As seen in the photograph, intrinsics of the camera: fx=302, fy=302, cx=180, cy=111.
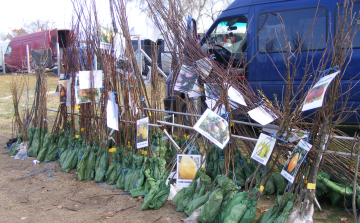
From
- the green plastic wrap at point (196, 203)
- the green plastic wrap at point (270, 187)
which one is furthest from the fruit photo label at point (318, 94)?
the green plastic wrap at point (270, 187)

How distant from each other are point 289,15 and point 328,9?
503 millimetres

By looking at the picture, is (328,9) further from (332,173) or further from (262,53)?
(332,173)

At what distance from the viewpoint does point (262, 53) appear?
448cm

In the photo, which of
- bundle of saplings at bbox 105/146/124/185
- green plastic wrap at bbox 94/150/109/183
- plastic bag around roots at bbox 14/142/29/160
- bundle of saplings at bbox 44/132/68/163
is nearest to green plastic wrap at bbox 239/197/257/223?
bundle of saplings at bbox 105/146/124/185

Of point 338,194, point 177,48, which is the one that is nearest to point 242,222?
point 338,194

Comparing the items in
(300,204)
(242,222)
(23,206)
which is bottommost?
(23,206)

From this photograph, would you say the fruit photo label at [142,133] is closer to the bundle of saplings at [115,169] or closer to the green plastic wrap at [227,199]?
the bundle of saplings at [115,169]

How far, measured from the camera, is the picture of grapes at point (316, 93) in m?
1.99

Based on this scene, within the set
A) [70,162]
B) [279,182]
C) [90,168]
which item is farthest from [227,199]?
[70,162]

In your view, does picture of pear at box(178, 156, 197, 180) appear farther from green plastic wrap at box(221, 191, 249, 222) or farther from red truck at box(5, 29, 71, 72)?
red truck at box(5, 29, 71, 72)

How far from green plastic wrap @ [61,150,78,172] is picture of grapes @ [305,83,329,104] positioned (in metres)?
3.10

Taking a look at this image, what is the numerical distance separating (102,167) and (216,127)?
1802 millimetres

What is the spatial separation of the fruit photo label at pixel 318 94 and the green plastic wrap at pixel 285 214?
72 centimetres

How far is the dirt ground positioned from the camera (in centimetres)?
279
